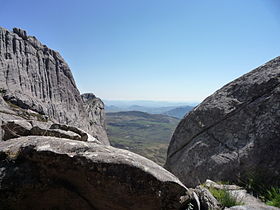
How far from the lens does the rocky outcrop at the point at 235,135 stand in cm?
1109

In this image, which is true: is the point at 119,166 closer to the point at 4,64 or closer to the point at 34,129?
the point at 34,129

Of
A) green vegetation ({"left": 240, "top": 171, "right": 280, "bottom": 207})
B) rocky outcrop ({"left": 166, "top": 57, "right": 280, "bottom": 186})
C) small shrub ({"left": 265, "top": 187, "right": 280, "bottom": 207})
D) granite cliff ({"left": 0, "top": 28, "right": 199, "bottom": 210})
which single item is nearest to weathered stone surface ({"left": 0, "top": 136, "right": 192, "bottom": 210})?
granite cliff ({"left": 0, "top": 28, "right": 199, "bottom": 210})

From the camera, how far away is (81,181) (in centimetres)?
757

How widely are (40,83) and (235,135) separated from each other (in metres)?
114

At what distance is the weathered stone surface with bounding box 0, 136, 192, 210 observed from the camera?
7125mm

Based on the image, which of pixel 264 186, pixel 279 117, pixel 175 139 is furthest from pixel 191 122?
pixel 264 186

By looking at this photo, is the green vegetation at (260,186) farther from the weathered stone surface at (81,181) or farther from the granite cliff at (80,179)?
the weathered stone surface at (81,181)

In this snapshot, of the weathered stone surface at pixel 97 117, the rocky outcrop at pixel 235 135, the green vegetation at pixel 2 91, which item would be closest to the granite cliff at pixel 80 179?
the rocky outcrop at pixel 235 135

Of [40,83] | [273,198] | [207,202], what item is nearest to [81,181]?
[207,202]

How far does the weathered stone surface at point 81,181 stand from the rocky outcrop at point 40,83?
89341mm

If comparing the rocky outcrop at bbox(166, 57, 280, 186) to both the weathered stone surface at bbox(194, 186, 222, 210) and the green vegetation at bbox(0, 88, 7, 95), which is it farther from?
the green vegetation at bbox(0, 88, 7, 95)

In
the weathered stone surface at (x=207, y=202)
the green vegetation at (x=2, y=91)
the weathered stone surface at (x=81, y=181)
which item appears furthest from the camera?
the green vegetation at (x=2, y=91)

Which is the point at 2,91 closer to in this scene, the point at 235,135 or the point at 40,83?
the point at 40,83

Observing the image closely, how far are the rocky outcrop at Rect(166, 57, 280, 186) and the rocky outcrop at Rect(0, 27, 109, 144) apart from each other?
284ft
